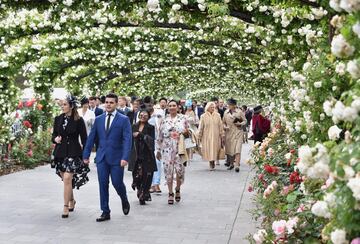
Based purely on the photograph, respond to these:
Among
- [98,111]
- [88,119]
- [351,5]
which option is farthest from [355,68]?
[98,111]

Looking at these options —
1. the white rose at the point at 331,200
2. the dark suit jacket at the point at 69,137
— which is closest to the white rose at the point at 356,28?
the white rose at the point at 331,200

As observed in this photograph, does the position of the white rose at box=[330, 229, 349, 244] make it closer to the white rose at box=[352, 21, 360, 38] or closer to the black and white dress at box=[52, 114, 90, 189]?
the white rose at box=[352, 21, 360, 38]

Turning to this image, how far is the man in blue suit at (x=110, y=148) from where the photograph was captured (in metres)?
7.29

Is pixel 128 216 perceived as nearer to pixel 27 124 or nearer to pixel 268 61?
pixel 27 124

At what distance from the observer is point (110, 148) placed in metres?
7.32

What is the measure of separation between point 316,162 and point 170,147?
6.33 meters

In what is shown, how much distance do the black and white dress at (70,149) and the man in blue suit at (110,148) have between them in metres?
0.23

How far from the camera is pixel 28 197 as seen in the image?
29.5 ft

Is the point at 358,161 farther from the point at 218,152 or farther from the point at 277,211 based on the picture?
the point at 218,152

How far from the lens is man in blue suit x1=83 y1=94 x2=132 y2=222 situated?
7285 millimetres

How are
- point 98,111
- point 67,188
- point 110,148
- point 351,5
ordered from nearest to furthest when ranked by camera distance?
point 351,5 < point 110,148 < point 67,188 < point 98,111

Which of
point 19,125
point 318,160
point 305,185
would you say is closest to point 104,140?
point 305,185

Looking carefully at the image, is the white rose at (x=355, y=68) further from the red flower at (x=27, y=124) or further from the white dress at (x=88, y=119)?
the red flower at (x=27, y=124)

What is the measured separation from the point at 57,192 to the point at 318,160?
7709 millimetres
